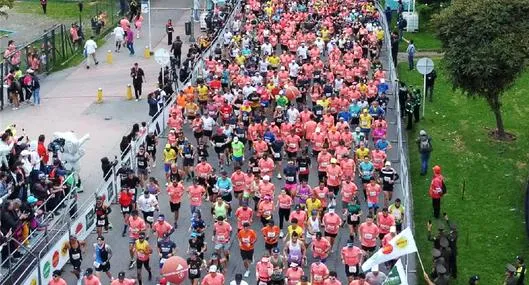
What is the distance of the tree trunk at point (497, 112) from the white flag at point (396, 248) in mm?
12263

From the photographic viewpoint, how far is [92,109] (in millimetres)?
35125

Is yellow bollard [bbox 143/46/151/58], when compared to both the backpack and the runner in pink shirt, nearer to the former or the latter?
the backpack

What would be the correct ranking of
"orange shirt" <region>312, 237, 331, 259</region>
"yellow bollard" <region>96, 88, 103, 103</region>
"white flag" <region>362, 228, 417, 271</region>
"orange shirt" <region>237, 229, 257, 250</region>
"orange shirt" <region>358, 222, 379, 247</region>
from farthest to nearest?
"yellow bollard" <region>96, 88, 103, 103</region> < "orange shirt" <region>358, 222, 379, 247</region> < "orange shirt" <region>237, 229, 257, 250</region> < "orange shirt" <region>312, 237, 331, 259</region> < "white flag" <region>362, 228, 417, 271</region>

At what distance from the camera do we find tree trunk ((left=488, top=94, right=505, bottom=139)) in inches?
1172

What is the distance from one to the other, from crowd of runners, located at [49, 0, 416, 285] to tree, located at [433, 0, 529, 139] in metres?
2.93

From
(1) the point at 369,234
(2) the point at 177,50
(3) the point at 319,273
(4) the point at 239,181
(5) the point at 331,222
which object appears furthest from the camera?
(2) the point at 177,50

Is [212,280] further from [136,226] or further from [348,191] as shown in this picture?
[348,191]

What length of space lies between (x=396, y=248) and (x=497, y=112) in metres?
12.9

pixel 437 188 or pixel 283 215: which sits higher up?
pixel 437 188

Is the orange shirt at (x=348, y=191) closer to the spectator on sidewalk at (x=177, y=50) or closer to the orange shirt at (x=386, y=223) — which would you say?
the orange shirt at (x=386, y=223)

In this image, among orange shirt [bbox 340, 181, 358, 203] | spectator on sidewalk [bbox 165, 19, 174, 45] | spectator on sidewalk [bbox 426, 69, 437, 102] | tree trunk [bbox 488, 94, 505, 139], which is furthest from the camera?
spectator on sidewalk [bbox 165, 19, 174, 45]

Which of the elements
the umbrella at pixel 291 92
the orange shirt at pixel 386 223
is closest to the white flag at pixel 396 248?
the orange shirt at pixel 386 223

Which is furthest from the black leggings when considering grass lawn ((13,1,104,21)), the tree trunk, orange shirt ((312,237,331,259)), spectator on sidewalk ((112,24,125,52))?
grass lawn ((13,1,104,21))

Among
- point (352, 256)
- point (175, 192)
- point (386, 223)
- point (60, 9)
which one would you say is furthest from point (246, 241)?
point (60, 9)
